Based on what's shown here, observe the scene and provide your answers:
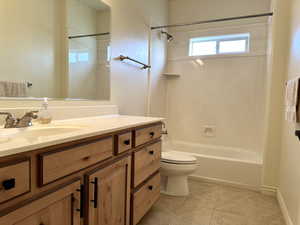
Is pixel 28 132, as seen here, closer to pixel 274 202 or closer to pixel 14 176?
pixel 14 176

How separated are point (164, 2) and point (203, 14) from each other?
662mm

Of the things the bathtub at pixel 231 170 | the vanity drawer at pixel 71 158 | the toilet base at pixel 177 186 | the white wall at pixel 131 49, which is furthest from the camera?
the bathtub at pixel 231 170

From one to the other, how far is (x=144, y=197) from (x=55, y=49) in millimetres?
1319

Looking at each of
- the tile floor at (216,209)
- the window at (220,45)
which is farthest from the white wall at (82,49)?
the window at (220,45)

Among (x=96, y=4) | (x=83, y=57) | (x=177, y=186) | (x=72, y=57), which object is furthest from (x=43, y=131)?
(x=177, y=186)

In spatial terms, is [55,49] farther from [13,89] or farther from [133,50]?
[133,50]

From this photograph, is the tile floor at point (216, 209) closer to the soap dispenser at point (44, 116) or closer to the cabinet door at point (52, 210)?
the cabinet door at point (52, 210)

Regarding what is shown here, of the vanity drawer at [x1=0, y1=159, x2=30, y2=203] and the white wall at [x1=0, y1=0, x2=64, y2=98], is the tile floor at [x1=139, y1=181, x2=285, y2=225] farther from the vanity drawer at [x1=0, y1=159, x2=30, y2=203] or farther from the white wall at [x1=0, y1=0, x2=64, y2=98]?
the white wall at [x1=0, y1=0, x2=64, y2=98]

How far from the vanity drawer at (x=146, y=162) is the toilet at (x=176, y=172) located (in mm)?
369

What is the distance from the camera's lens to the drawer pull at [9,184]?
0.64m

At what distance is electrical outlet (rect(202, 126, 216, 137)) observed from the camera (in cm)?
328

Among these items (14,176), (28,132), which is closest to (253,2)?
(28,132)

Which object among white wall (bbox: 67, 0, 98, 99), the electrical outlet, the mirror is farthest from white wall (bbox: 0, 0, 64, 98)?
the electrical outlet

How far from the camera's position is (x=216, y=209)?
6.41 ft
